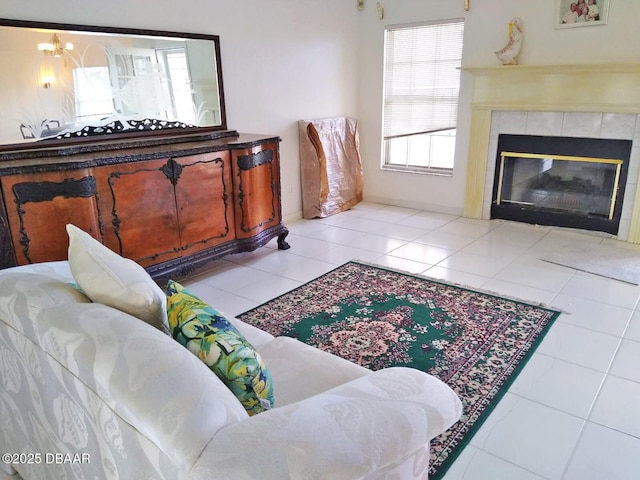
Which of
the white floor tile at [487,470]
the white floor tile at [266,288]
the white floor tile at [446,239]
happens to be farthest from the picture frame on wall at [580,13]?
the white floor tile at [487,470]

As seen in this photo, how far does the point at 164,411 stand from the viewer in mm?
920

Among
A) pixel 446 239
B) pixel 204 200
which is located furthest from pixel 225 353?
pixel 446 239

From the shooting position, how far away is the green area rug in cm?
228

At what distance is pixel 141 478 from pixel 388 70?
16.7ft

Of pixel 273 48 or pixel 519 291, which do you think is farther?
pixel 273 48

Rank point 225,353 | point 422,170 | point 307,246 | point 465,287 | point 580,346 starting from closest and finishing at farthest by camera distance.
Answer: point 225,353, point 580,346, point 465,287, point 307,246, point 422,170

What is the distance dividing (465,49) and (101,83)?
337 centimetres

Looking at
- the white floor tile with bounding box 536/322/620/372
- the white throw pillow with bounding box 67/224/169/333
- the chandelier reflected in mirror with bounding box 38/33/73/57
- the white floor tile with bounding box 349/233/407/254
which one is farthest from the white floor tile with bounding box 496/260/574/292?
the chandelier reflected in mirror with bounding box 38/33/73/57

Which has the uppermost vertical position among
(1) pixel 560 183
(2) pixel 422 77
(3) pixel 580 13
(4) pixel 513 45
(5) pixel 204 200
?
(3) pixel 580 13

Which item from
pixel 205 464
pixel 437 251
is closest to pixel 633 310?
pixel 437 251

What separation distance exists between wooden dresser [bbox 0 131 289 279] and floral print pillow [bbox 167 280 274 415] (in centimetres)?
172

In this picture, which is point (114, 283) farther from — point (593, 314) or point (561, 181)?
point (561, 181)

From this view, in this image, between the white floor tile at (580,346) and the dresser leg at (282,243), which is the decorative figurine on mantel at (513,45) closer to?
the dresser leg at (282,243)

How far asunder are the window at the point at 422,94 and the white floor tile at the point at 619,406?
130 inches
